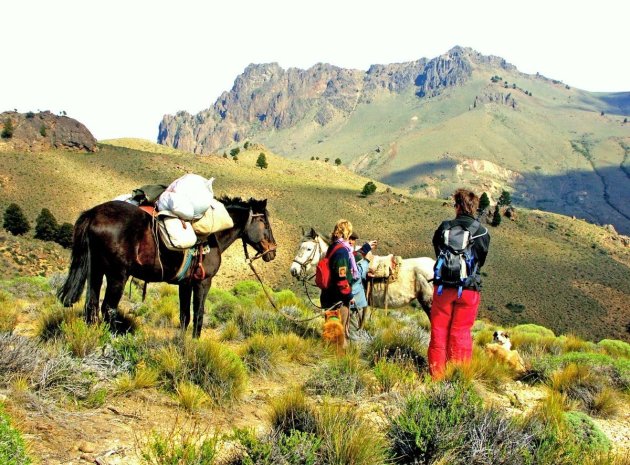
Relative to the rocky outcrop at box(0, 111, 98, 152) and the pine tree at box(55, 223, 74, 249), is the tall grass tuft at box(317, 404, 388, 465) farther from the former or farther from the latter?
the rocky outcrop at box(0, 111, 98, 152)

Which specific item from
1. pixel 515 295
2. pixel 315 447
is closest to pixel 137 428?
pixel 315 447

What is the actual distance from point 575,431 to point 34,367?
197 inches

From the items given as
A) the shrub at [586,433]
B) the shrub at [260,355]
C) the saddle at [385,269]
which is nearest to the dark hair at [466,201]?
the shrub at [586,433]

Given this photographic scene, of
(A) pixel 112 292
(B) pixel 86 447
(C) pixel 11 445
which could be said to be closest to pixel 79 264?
(A) pixel 112 292

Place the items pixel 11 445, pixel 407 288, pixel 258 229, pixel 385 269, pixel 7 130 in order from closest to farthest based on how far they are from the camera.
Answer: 1. pixel 11 445
2. pixel 258 229
3. pixel 385 269
4. pixel 407 288
5. pixel 7 130

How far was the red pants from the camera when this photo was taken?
6.00 meters

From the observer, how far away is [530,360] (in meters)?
7.51

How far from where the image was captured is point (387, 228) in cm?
6475

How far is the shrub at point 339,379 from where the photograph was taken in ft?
18.0

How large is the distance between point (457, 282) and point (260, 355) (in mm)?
2762

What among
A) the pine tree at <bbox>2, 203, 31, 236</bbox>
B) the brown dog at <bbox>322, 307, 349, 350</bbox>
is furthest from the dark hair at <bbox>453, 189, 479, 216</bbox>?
the pine tree at <bbox>2, 203, 31, 236</bbox>

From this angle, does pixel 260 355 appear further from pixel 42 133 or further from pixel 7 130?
pixel 42 133

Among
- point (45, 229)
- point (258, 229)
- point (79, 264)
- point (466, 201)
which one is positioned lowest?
point (45, 229)

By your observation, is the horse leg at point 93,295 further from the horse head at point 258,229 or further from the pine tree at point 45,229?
the pine tree at point 45,229
